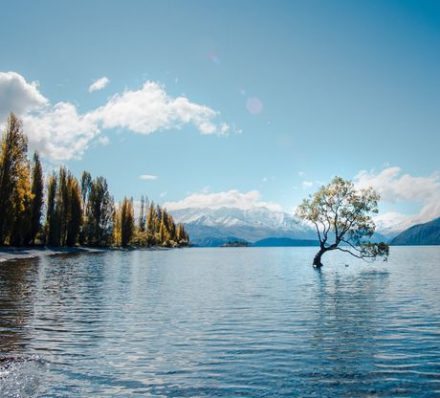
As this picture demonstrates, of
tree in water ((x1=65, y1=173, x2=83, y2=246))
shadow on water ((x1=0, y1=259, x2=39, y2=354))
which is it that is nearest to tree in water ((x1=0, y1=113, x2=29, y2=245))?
tree in water ((x1=65, y1=173, x2=83, y2=246))

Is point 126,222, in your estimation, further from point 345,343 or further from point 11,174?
point 345,343

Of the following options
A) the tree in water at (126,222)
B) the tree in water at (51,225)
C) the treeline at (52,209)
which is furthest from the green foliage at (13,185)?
the tree in water at (126,222)

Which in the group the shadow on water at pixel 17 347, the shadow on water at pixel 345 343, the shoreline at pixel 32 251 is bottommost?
the shadow on water at pixel 345 343

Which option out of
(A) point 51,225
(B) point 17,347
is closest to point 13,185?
(A) point 51,225

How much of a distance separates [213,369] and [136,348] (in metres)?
4.56

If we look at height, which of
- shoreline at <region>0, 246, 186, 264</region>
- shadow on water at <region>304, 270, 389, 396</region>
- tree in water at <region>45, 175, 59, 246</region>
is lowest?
shadow on water at <region>304, 270, 389, 396</region>

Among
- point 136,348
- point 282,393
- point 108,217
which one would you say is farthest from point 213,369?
point 108,217

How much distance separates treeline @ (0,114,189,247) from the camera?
287 ft

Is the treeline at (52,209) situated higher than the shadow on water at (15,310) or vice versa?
the treeline at (52,209)

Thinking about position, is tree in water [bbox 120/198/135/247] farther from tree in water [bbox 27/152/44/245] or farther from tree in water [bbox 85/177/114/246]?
tree in water [bbox 27/152/44/245]

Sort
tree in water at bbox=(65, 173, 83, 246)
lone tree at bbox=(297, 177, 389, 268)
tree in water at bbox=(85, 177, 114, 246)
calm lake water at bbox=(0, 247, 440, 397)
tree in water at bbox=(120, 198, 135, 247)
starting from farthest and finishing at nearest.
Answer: tree in water at bbox=(120, 198, 135, 247), tree in water at bbox=(85, 177, 114, 246), tree in water at bbox=(65, 173, 83, 246), lone tree at bbox=(297, 177, 389, 268), calm lake water at bbox=(0, 247, 440, 397)

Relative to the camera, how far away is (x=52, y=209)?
116 m

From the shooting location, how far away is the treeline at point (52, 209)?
8738 centimetres

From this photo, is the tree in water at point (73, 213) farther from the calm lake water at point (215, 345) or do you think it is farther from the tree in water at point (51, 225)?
the calm lake water at point (215, 345)
